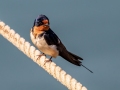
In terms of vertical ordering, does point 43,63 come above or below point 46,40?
below

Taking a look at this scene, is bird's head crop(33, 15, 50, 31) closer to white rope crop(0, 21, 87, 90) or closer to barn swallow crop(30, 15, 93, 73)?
barn swallow crop(30, 15, 93, 73)

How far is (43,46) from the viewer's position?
2.13m

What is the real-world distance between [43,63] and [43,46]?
0.19 metres

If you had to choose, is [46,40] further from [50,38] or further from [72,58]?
[72,58]

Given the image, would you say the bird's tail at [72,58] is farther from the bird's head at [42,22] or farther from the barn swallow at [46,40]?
the bird's head at [42,22]

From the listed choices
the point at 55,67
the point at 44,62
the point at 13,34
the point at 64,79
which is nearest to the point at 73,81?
the point at 64,79

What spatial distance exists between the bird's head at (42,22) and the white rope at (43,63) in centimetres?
12

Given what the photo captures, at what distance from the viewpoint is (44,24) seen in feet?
6.79

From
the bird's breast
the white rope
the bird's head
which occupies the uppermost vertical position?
the bird's head

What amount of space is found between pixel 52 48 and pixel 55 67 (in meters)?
0.35

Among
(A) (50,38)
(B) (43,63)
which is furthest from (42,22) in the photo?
(B) (43,63)

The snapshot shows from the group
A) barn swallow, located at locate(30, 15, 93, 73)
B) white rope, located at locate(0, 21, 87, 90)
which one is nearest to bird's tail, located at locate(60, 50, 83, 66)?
barn swallow, located at locate(30, 15, 93, 73)

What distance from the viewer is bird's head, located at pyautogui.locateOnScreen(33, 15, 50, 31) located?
6.74 ft

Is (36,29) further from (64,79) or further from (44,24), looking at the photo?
(64,79)
